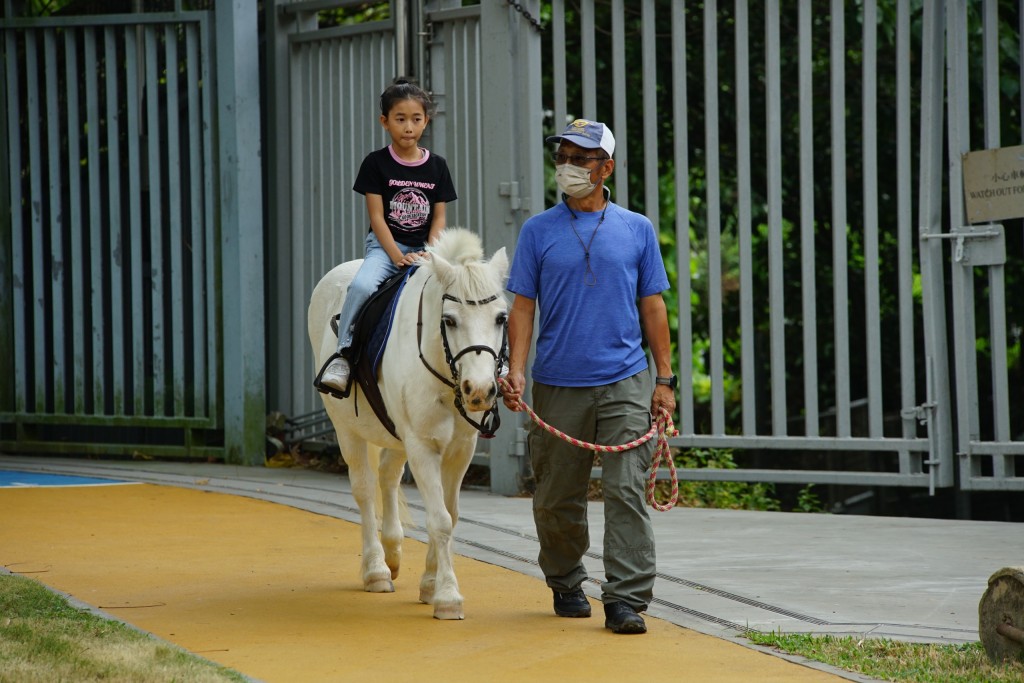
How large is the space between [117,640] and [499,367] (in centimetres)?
189

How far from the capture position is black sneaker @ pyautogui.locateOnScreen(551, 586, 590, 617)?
6160mm

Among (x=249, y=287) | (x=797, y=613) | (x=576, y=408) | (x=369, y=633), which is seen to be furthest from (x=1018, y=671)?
(x=249, y=287)

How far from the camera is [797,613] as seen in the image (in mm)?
6156

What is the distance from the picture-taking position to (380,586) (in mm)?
6773

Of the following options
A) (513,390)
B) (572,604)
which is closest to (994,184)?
(513,390)

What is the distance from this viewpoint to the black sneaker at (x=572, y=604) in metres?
6.16

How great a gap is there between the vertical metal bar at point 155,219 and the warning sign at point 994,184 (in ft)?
21.2

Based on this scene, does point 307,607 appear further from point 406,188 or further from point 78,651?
point 406,188

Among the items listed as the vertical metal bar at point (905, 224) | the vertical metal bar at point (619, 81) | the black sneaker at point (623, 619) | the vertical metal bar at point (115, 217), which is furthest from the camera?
the vertical metal bar at point (115, 217)

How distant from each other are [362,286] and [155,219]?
541 cm

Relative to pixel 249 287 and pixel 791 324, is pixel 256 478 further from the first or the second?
pixel 791 324

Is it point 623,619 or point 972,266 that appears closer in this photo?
point 623,619

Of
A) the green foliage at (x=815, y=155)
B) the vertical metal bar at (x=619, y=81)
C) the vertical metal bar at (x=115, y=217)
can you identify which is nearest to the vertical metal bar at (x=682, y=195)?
the vertical metal bar at (x=619, y=81)

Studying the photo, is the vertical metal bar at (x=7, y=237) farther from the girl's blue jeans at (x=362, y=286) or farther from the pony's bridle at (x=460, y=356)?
the pony's bridle at (x=460, y=356)
